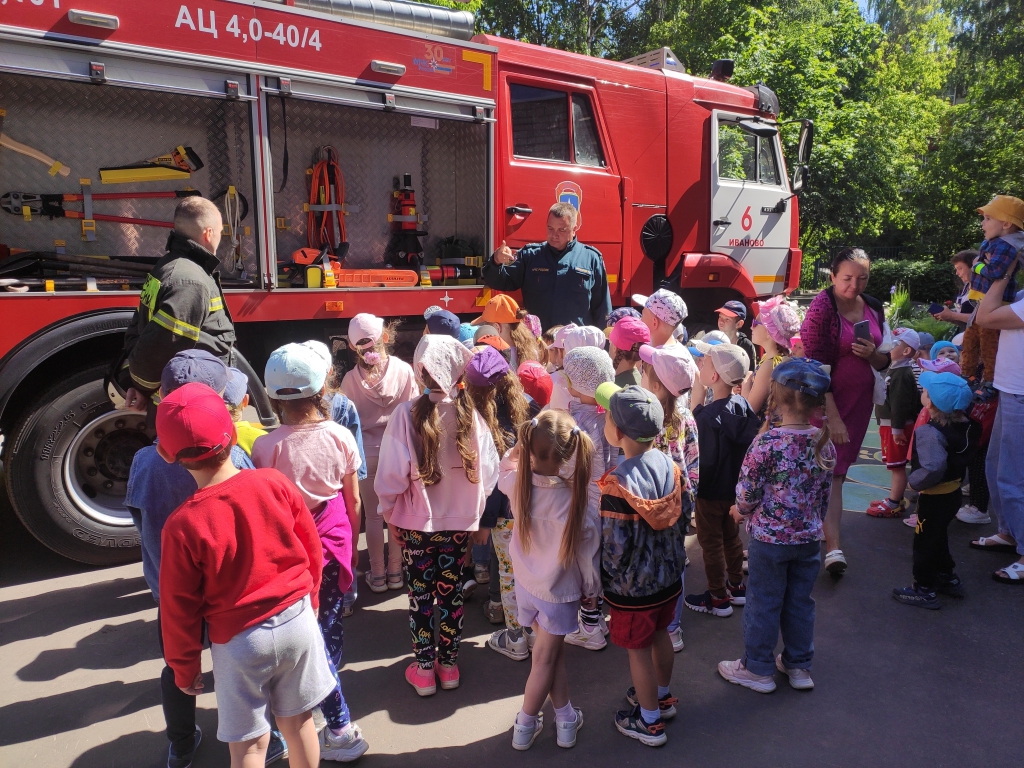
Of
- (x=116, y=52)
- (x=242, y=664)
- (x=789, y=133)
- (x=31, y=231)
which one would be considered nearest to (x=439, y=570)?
(x=242, y=664)

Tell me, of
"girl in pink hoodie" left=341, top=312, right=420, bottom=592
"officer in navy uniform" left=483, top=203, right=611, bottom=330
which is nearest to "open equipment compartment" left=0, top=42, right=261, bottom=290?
"girl in pink hoodie" left=341, top=312, right=420, bottom=592

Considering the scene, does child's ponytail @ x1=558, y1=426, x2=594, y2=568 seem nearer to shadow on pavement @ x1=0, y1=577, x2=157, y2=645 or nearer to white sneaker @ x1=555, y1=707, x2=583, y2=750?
white sneaker @ x1=555, y1=707, x2=583, y2=750

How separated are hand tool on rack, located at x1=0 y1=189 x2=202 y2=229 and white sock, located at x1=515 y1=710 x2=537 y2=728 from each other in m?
4.03

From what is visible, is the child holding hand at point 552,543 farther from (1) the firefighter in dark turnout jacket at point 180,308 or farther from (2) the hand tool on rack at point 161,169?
(2) the hand tool on rack at point 161,169

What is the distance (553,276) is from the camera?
16.5ft

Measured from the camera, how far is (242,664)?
6.83 feet

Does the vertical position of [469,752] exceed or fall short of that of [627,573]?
it falls short

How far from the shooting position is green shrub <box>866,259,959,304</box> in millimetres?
21094

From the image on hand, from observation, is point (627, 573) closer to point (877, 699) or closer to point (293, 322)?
point (877, 699)

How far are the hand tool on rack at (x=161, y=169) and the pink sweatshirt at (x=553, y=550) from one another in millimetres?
3674

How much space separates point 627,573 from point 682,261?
4457 mm

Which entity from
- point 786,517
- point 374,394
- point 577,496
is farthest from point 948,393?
point 374,394

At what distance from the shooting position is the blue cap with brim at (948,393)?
380 cm

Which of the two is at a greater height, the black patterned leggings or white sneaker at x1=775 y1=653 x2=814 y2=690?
the black patterned leggings
